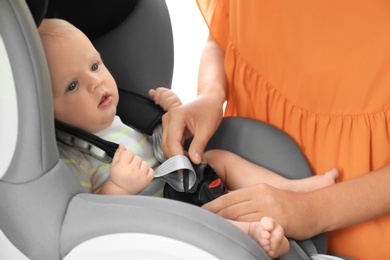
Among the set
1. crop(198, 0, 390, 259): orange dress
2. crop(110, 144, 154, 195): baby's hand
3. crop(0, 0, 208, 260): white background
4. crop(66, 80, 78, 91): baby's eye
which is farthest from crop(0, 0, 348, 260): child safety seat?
crop(0, 0, 208, 260): white background

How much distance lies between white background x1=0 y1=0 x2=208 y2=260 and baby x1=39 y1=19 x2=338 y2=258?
99 centimetres

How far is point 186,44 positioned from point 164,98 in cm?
117

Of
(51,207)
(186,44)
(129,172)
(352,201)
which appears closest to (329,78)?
(352,201)

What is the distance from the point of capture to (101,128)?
128 cm

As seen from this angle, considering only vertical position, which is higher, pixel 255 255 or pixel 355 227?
pixel 255 255

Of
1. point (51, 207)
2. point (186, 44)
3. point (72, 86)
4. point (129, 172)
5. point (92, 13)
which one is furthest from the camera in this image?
point (186, 44)

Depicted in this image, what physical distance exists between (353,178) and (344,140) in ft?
0.28

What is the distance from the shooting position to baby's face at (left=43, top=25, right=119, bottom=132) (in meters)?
1.18

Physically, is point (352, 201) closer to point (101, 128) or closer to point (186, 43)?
point (101, 128)

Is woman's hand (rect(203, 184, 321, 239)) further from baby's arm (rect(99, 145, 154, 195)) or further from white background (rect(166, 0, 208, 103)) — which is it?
white background (rect(166, 0, 208, 103))

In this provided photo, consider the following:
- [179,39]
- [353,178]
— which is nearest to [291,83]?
[353,178]

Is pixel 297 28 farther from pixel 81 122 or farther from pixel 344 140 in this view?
pixel 81 122

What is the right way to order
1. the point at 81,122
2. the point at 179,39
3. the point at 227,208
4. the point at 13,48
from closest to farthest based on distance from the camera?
the point at 13,48 < the point at 227,208 < the point at 81,122 < the point at 179,39

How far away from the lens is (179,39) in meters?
2.50
